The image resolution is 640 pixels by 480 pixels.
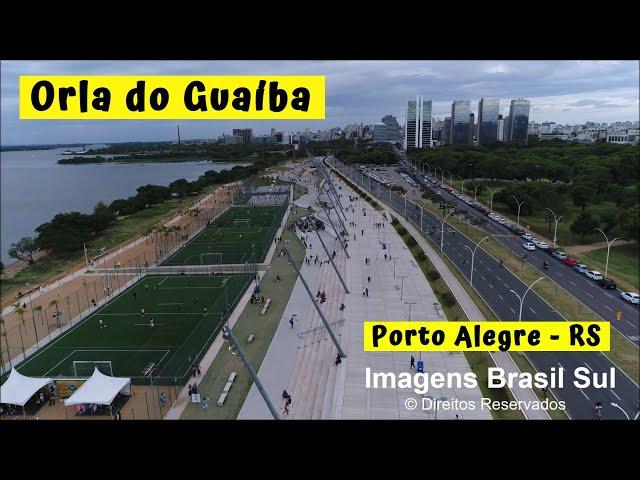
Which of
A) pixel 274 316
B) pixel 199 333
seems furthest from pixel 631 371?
pixel 199 333

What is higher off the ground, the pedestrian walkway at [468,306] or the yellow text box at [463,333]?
the yellow text box at [463,333]

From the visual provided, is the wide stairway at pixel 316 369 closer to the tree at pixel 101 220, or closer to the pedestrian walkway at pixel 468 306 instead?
the pedestrian walkway at pixel 468 306

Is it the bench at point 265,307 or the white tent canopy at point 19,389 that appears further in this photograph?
the bench at point 265,307

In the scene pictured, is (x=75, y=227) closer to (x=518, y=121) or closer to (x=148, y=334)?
(x=148, y=334)

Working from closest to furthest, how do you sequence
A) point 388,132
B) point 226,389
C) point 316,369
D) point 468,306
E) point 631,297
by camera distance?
point 226,389, point 316,369, point 468,306, point 631,297, point 388,132

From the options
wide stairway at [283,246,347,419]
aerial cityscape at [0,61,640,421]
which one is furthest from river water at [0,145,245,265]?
wide stairway at [283,246,347,419]

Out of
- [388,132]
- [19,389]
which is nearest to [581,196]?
[19,389]

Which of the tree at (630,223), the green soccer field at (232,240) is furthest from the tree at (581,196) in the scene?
the green soccer field at (232,240)

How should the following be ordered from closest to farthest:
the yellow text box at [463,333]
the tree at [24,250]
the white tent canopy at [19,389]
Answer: the yellow text box at [463,333]
the white tent canopy at [19,389]
the tree at [24,250]
